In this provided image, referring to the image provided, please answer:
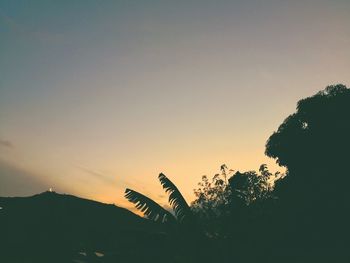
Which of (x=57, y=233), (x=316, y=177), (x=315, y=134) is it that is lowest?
(x=57, y=233)

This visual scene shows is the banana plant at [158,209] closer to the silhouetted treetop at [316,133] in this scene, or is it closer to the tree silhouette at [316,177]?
the tree silhouette at [316,177]

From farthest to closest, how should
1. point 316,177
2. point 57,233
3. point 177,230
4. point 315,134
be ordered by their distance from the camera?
point 315,134, point 316,177, point 177,230, point 57,233

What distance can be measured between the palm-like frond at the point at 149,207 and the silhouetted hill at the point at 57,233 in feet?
5.68

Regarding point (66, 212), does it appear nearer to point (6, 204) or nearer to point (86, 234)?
point (86, 234)

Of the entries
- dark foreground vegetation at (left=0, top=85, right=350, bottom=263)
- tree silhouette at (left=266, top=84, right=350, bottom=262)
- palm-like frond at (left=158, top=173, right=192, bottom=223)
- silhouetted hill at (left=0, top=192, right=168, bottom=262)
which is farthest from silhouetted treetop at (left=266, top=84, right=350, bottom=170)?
silhouetted hill at (left=0, top=192, right=168, bottom=262)

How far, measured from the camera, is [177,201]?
413 inches

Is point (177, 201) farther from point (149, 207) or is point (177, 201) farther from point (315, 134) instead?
point (315, 134)

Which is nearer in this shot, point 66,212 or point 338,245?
point 66,212

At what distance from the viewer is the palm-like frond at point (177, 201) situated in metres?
10.1

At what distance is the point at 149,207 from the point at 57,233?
2981 millimetres

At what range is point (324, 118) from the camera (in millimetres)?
30422

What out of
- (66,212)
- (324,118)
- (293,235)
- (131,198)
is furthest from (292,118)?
(66,212)

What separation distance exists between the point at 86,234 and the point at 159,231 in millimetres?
1738

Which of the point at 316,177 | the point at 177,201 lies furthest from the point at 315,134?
the point at 177,201
